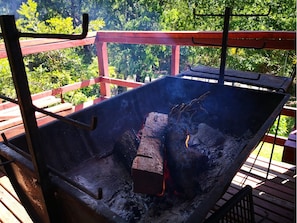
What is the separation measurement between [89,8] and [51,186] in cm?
1453

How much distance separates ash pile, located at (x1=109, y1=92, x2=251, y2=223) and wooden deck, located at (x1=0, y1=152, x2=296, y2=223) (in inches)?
17.5

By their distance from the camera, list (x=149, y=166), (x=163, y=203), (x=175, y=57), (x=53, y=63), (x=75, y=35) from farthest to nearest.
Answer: (x=53, y=63)
(x=175, y=57)
(x=163, y=203)
(x=149, y=166)
(x=75, y=35)

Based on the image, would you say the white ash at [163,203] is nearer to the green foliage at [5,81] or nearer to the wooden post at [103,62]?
the wooden post at [103,62]

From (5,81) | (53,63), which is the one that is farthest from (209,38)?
(53,63)

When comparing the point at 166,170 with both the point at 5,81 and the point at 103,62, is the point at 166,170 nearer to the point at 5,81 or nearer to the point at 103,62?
the point at 103,62

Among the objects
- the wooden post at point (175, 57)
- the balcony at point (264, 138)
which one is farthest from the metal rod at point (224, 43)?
the wooden post at point (175, 57)

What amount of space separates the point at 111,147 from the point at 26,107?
0.97m

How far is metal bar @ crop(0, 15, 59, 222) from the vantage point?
29.6 inches

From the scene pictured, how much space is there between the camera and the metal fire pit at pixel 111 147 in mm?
850

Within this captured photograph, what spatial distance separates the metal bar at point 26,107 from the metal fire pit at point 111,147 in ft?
0.11

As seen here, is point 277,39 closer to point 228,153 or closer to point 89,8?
point 228,153

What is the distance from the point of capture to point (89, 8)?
13.9m

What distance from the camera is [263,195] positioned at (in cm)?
184

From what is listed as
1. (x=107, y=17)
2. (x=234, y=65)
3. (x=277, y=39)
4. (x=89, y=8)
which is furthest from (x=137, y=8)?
(x=277, y=39)
